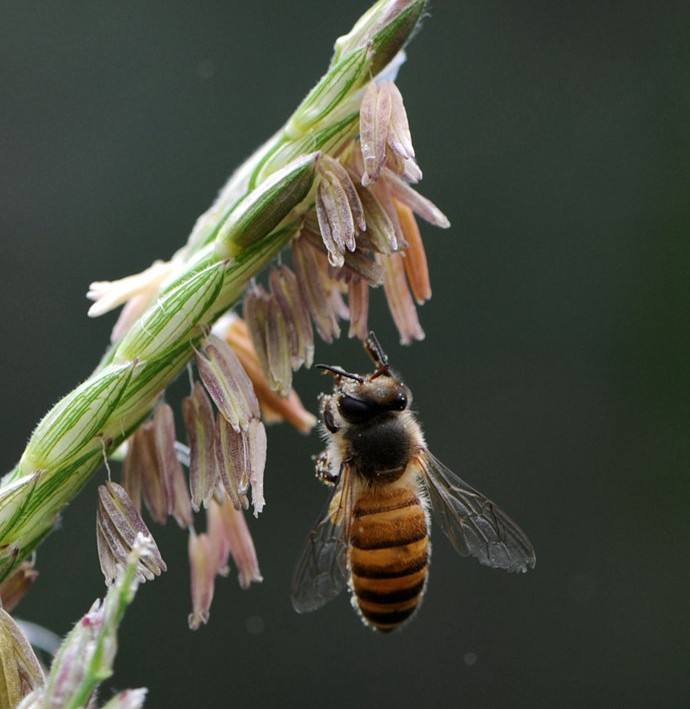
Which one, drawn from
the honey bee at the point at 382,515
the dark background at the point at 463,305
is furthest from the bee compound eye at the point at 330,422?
the dark background at the point at 463,305

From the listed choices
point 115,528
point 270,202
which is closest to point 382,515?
point 115,528

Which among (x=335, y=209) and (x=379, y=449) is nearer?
(x=335, y=209)

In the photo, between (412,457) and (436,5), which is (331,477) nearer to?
(412,457)

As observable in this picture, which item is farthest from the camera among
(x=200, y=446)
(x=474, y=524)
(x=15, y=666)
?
(x=474, y=524)

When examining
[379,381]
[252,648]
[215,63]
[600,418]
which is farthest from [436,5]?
[379,381]

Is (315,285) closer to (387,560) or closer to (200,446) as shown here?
(200,446)

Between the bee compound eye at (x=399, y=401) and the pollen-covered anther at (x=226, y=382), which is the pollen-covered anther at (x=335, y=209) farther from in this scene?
the bee compound eye at (x=399, y=401)

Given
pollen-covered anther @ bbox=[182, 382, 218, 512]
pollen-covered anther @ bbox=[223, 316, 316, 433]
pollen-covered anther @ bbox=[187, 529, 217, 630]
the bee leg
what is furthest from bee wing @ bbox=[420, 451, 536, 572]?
pollen-covered anther @ bbox=[182, 382, 218, 512]
